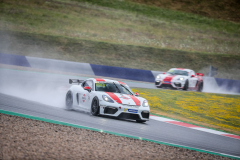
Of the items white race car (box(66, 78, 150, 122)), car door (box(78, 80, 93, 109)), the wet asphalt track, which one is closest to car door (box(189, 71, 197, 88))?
the wet asphalt track

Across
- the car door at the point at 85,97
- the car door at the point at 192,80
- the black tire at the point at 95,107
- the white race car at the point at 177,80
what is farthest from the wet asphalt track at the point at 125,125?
the car door at the point at 192,80

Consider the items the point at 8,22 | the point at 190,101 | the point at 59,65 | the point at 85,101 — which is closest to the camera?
the point at 85,101

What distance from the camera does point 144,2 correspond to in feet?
139

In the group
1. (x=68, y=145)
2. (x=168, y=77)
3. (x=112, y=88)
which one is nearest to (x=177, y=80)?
(x=168, y=77)

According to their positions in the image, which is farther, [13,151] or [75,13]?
[75,13]

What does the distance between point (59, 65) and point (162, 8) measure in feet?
84.7

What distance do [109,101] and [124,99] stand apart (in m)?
0.39

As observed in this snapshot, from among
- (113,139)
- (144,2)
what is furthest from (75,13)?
(113,139)

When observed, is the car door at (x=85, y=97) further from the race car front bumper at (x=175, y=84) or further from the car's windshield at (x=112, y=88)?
the race car front bumper at (x=175, y=84)

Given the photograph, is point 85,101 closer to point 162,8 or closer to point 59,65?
point 59,65

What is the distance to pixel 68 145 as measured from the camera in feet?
19.7

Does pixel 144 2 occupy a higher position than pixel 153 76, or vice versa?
pixel 144 2

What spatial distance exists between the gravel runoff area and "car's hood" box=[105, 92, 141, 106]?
1531 millimetres

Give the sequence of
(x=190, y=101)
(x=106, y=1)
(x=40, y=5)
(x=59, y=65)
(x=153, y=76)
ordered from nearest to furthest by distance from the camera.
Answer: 1. (x=190, y=101)
2. (x=59, y=65)
3. (x=153, y=76)
4. (x=40, y=5)
5. (x=106, y=1)
